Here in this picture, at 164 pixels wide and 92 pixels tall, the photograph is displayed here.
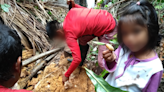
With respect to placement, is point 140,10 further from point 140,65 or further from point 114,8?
point 114,8

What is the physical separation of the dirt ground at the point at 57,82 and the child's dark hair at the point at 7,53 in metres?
0.89

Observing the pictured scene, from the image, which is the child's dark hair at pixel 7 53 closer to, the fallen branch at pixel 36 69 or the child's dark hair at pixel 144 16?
the child's dark hair at pixel 144 16

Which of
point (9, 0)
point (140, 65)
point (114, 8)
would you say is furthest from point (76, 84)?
point (9, 0)

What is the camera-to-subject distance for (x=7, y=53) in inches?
24.2

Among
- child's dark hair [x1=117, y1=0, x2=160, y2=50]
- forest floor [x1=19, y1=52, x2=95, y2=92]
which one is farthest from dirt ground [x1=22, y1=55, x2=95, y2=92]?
child's dark hair [x1=117, y1=0, x2=160, y2=50]

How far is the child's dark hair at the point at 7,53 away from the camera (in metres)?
0.60

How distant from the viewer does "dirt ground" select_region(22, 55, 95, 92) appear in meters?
1.47

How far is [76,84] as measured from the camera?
157 cm

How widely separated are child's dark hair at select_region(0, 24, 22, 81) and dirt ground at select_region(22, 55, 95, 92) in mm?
893

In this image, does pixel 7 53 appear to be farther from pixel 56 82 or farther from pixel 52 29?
pixel 56 82

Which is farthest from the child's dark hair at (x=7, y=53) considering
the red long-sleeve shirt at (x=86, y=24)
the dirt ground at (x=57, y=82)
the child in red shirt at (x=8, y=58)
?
the dirt ground at (x=57, y=82)

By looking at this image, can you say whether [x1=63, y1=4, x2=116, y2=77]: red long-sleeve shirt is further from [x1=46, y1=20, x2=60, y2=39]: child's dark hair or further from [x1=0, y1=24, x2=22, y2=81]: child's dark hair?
[x1=0, y1=24, x2=22, y2=81]: child's dark hair

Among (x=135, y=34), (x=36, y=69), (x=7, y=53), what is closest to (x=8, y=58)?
(x=7, y=53)

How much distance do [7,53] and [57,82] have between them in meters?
1.09
